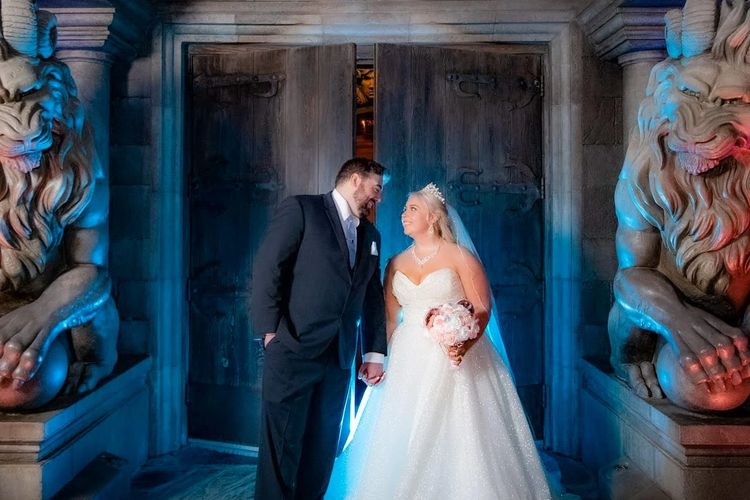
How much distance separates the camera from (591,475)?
11.3 ft

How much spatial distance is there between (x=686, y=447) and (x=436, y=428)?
1045mm

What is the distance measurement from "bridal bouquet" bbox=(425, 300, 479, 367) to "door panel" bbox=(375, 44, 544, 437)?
3.91ft

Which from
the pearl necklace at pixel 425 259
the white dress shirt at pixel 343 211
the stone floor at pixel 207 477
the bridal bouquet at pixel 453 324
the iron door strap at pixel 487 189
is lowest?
the stone floor at pixel 207 477

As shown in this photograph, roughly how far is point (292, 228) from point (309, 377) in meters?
0.67

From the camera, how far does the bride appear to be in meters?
2.53

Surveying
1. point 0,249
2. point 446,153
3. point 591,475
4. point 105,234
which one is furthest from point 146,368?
point 591,475

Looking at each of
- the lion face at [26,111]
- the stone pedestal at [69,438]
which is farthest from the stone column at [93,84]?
the stone pedestal at [69,438]

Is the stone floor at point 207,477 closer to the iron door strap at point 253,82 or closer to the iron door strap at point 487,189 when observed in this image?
the iron door strap at point 487,189

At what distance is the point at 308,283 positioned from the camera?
8.71 ft

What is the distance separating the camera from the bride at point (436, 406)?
2533 millimetres

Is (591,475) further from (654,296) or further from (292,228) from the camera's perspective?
(292,228)

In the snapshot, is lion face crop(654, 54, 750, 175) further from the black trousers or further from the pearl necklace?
the black trousers

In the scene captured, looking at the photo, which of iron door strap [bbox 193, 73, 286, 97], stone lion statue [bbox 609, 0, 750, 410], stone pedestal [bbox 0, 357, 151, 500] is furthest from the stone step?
stone lion statue [bbox 609, 0, 750, 410]

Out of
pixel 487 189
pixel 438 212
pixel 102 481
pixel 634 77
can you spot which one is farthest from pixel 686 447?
pixel 102 481
